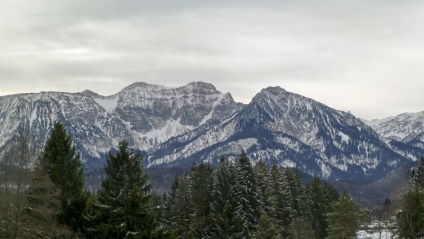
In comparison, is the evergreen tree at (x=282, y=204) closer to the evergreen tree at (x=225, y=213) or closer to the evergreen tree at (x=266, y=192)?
the evergreen tree at (x=266, y=192)

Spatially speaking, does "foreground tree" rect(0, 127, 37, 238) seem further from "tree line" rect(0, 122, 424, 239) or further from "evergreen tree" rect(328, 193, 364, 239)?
"evergreen tree" rect(328, 193, 364, 239)

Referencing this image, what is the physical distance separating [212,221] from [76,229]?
19298 millimetres

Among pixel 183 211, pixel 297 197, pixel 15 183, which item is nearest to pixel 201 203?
pixel 183 211

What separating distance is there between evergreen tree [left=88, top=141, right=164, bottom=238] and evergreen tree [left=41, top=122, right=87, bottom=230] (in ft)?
10.8

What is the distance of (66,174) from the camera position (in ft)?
129

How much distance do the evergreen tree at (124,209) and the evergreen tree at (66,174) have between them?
10.8 ft

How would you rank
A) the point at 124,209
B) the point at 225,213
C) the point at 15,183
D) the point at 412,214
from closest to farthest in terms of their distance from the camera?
the point at 15,183
the point at 124,209
the point at 412,214
the point at 225,213

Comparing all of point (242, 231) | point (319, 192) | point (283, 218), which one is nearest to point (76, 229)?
point (242, 231)

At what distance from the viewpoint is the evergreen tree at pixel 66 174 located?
38.0 m

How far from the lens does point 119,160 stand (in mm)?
36094

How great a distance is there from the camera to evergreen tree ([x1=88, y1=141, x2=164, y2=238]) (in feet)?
111

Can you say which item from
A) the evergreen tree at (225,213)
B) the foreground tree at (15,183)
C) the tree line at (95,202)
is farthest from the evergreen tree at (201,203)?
the foreground tree at (15,183)

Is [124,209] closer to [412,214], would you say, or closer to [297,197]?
[412,214]

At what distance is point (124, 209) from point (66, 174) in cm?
722
